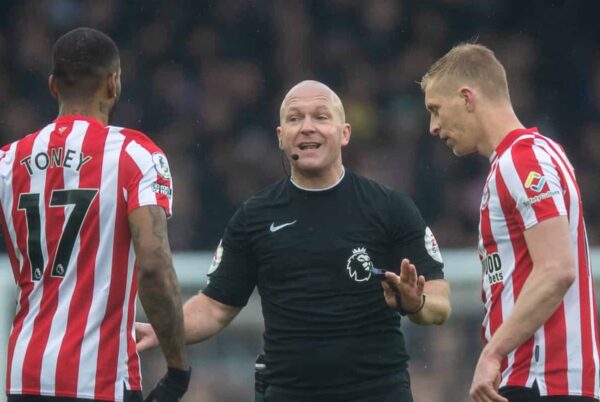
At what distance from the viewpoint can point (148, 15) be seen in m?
10.3

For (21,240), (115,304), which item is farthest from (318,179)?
(21,240)

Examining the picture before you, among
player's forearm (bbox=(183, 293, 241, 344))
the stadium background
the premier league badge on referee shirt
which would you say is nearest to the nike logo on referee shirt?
the premier league badge on referee shirt

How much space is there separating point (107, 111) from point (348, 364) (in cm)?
124

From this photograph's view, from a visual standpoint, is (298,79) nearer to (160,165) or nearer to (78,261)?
(160,165)

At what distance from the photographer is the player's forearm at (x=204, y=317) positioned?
492 centimetres

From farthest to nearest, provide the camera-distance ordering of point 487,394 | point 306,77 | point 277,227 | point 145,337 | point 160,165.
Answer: point 306,77
point 277,227
point 145,337
point 160,165
point 487,394

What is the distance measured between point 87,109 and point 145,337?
31.5 inches

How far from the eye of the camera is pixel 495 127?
4340 millimetres

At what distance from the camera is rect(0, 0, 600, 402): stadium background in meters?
9.45

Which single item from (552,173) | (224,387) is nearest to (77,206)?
(552,173)

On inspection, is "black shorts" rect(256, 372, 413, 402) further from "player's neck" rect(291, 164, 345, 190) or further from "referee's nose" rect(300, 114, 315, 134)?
"referee's nose" rect(300, 114, 315, 134)

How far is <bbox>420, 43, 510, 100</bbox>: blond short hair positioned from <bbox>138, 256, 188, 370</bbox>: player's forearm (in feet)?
3.74

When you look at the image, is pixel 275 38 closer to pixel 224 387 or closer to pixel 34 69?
pixel 34 69

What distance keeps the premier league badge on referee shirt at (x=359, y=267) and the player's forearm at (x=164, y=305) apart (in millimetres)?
787
